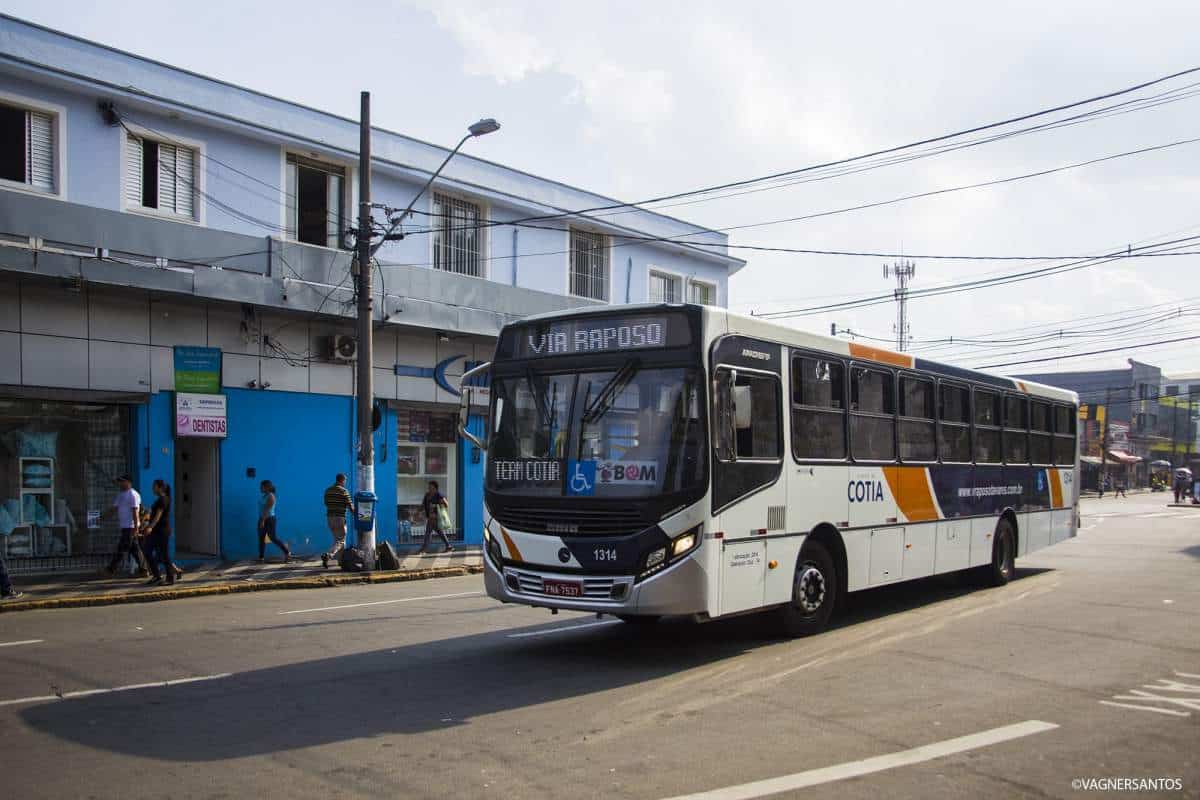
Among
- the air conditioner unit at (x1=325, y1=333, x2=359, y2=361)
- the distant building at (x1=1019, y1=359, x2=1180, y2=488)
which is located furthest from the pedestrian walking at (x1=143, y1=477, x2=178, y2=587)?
the distant building at (x1=1019, y1=359, x2=1180, y2=488)

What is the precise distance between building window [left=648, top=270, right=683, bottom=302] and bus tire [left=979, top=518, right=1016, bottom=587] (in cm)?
1617

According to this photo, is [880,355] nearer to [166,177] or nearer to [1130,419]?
[166,177]

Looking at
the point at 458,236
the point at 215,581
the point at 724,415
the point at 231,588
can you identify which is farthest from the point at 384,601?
the point at 458,236

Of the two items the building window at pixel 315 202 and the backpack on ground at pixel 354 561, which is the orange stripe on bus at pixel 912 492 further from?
the building window at pixel 315 202

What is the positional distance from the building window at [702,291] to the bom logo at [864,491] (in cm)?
2088

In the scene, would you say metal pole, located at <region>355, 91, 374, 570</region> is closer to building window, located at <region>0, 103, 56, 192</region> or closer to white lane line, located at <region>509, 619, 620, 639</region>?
building window, located at <region>0, 103, 56, 192</region>

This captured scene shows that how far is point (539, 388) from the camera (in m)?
9.59

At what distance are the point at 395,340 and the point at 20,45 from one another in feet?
30.6

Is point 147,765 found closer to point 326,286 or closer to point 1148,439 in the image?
point 326,286

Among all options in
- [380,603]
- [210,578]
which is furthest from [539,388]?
[210,578]

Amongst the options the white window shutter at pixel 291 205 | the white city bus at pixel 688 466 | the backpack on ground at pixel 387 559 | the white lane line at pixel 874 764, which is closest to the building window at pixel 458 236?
the white window shutter at pixel 291 205

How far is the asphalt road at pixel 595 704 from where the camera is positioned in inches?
223

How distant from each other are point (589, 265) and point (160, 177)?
12.5m

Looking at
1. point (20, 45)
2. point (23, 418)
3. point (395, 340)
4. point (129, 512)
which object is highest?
point (20, 45)
